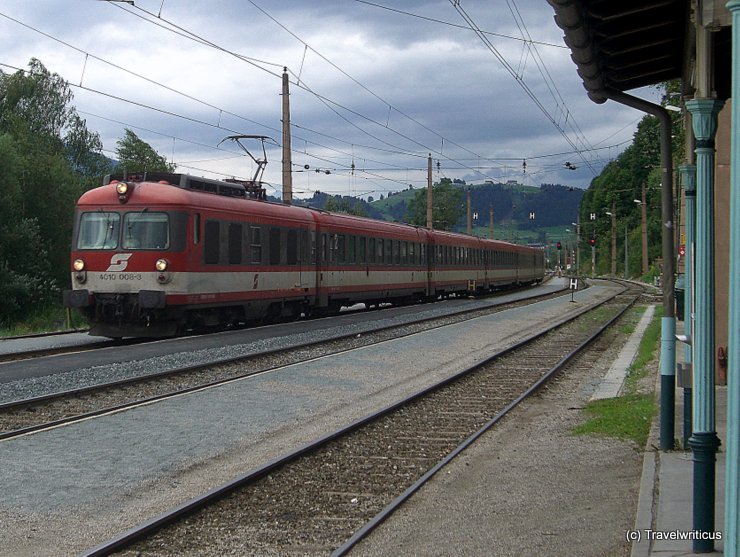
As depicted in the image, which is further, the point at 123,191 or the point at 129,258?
the point at 123,191

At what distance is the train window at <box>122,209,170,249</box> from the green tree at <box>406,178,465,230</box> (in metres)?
102

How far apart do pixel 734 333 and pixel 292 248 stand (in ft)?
68.5

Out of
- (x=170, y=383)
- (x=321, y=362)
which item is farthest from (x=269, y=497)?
(x=321, y=362)

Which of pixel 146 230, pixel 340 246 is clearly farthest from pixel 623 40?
pixel 340 246

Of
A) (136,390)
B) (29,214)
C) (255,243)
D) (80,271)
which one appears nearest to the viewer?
(136,390)

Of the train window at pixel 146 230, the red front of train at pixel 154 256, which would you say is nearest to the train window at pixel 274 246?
the red front of train at pixel 154 256

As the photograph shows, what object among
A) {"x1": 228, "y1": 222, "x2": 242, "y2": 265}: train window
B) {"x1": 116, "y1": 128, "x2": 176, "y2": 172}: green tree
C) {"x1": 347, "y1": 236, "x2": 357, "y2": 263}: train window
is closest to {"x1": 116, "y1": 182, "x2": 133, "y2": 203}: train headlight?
{"x1": 228, "y1": 222, "x2": 242, "y2": 265}: train window

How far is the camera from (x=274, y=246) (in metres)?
23.1

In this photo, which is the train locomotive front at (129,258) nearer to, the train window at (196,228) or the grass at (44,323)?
the train window at (196,228)

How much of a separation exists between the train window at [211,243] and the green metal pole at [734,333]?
16.5m

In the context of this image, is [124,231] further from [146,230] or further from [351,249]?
[351,249]

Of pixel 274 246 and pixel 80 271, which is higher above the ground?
pixel 274 246

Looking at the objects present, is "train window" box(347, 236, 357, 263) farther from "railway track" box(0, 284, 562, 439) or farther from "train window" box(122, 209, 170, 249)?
"train window" box(122, 209, 170, 249)

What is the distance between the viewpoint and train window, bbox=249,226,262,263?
21672 mm
